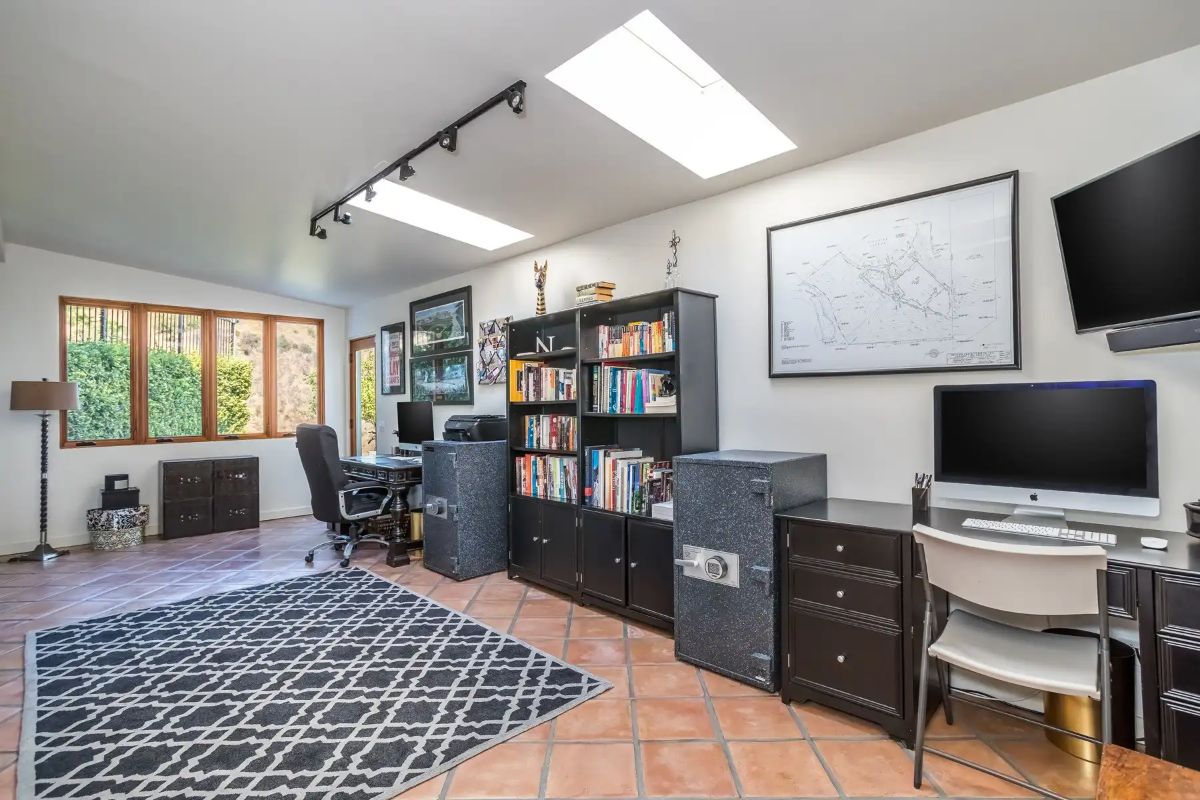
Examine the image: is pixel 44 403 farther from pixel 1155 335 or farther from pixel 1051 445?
pixel 1155 335

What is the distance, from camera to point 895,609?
218 cm

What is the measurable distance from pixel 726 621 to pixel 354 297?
225 inches

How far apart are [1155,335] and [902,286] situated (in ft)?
3.24

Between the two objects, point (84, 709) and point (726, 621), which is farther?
point (726, 621)

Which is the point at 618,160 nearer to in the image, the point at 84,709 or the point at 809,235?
the point at 809,235

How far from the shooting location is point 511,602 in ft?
12.3

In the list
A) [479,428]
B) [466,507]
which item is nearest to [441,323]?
[479,428]

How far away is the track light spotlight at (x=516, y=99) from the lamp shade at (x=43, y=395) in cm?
506

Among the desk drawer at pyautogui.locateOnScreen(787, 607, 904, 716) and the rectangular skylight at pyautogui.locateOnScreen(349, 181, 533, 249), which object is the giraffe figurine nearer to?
the rectangular skylight at pyautogui.locateOnScreen(349, 181, 533, 249)

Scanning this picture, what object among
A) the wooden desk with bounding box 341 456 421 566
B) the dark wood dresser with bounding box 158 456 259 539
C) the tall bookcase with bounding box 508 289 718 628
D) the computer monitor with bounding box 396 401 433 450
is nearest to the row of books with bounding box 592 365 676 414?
the tall bookcase with bounding box 508 289 718 628

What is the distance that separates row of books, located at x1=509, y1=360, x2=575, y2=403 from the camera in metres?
3.96

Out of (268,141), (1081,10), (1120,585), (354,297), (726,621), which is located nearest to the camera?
(1120,585)

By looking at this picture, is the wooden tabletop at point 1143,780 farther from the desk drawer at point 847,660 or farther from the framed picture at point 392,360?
the framed picture at point 392,360

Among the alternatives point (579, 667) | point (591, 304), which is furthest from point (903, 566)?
point (591, 304)
